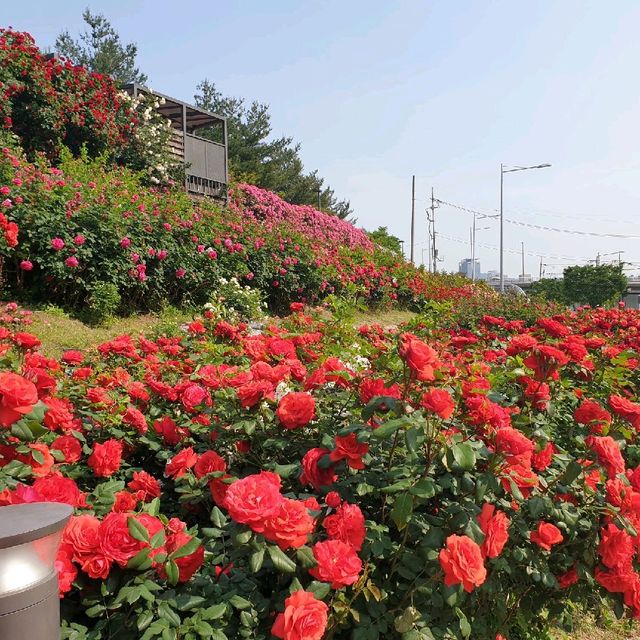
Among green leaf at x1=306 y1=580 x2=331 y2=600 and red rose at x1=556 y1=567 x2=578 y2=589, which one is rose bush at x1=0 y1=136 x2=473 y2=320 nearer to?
green leaf at x1=306 y1=580 x2=331 y2=600

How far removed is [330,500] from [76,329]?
6.04 meters

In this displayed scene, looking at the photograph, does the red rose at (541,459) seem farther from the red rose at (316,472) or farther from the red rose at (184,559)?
the red rose at (184,559)

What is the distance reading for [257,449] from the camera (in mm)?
2146

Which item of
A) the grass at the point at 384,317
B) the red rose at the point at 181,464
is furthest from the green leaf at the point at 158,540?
the grass at the point at 384,317

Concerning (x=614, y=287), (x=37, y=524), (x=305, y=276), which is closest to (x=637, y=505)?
(x=37, y=524)

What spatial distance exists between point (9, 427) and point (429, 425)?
1227 millimetres

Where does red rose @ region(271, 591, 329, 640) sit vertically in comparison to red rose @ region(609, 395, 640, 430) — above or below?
below

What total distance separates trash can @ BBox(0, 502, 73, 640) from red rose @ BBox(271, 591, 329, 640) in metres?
0.45

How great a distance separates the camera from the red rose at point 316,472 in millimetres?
1740

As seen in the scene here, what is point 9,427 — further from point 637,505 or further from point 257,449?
point 637,505

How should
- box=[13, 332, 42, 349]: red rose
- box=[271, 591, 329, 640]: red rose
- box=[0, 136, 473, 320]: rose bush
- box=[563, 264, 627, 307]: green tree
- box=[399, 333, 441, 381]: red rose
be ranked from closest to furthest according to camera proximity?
box=[271, 591, 329, 640]: red rose < box=[399, 333, 441, 381]: red rose < box=[13, 332, 42, 349]: red rose < box=[0, 136, 473, 320]: rose bush < box=[563, 264, 627, 307]: green tree

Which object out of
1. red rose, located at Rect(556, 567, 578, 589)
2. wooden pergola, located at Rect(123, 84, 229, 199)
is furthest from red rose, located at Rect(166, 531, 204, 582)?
wooden pergola, located at Rect(123, 84, 229, 199)

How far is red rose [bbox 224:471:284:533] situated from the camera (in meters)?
1.30

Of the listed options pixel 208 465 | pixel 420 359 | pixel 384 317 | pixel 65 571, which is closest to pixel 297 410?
pixel 208 465
